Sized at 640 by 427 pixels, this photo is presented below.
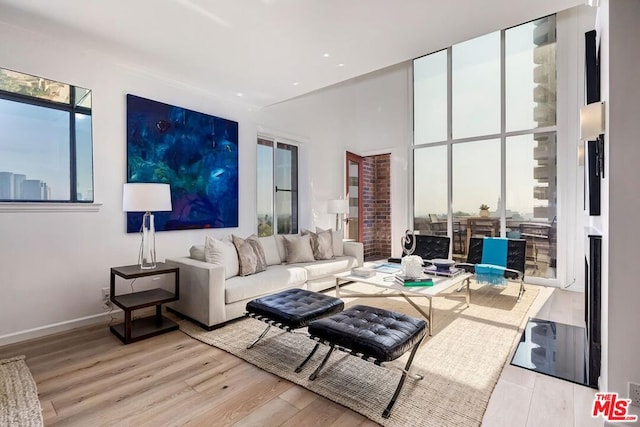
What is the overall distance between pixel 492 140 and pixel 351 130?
2825 millimetres

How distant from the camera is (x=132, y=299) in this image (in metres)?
2.98

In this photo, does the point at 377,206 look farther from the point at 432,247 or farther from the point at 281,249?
the point at 281,249

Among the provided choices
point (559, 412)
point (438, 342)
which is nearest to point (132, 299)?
point (438, 342)

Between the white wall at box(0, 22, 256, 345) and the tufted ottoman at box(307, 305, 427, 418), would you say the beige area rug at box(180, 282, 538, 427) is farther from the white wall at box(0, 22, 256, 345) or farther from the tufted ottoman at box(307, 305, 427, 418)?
the white wall at box(0, 22, 256, 345)

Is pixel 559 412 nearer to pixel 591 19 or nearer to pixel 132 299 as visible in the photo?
pixel 132 299

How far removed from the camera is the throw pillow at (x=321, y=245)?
452 centimetres

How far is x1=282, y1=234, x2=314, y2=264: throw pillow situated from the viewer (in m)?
4.27

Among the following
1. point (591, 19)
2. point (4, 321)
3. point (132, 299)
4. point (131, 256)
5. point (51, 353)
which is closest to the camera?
point (51, 353)

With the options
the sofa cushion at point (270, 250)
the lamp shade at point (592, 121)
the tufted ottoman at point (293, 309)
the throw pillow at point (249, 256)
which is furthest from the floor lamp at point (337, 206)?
the lamp shade at point (592, 121)

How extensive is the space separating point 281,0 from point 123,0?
118 centimetres

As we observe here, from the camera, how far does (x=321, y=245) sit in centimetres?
454

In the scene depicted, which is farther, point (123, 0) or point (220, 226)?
point (220, 226)

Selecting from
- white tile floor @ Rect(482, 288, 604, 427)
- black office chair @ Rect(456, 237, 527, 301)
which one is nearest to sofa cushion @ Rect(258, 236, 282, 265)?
black office chair @ Rect(456, 237, 527, 301)

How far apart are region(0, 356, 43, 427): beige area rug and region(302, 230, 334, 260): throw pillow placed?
3.08 metres
